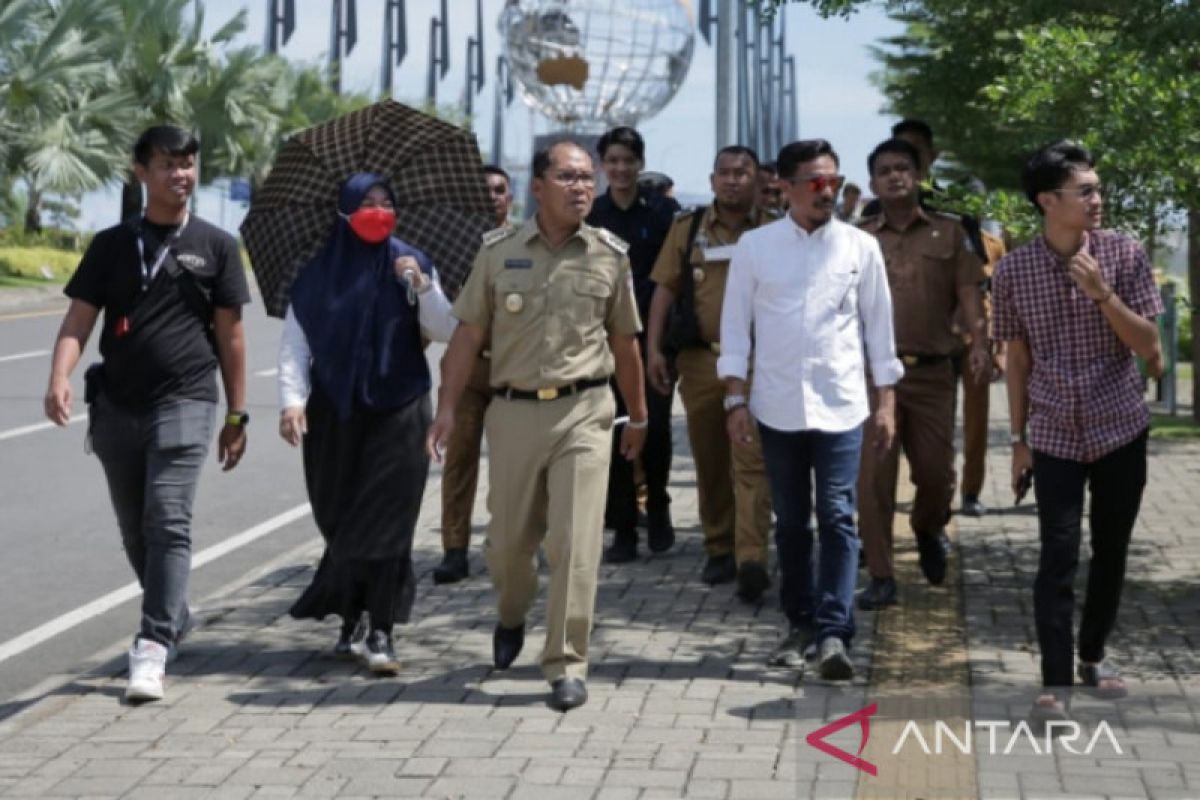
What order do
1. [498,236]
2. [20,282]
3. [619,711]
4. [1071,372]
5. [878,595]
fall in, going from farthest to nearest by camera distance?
1. [20,282]
2. [878,595]
3. [498,236]
4. [619,711]
5. [1071,372]

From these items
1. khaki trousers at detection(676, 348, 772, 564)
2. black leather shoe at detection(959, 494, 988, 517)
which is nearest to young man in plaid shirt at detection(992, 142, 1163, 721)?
Result: khaki trousers at detection(676, 348, 772, 564)

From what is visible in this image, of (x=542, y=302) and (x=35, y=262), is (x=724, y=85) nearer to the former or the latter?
(x=542, y=302)

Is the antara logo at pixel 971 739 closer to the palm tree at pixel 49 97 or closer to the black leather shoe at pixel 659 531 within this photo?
the black leather shoe at pixel 659 531

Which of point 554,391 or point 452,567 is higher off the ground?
point 554,391

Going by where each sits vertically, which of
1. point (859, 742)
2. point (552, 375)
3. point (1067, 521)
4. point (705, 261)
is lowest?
point (859, 742)

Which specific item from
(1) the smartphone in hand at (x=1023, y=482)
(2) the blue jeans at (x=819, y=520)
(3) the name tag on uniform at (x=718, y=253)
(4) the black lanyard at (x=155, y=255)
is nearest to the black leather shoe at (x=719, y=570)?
(3) the name tag on uniform at (x=718, y=253)

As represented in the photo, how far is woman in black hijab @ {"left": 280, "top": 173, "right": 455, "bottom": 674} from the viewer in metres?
7.97

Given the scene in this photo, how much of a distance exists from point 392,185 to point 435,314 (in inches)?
31.4

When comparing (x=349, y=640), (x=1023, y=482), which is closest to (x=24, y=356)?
(x=349, y=640)

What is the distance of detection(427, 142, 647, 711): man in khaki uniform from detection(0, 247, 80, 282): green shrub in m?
33.9

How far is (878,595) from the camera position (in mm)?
9492

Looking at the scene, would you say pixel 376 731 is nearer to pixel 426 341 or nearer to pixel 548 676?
pixel 548 676

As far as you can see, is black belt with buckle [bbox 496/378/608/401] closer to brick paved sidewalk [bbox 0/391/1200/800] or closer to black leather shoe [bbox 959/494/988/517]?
brick paved sidewalk [bbox 0/391/1200/800]

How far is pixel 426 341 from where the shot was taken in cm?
821
